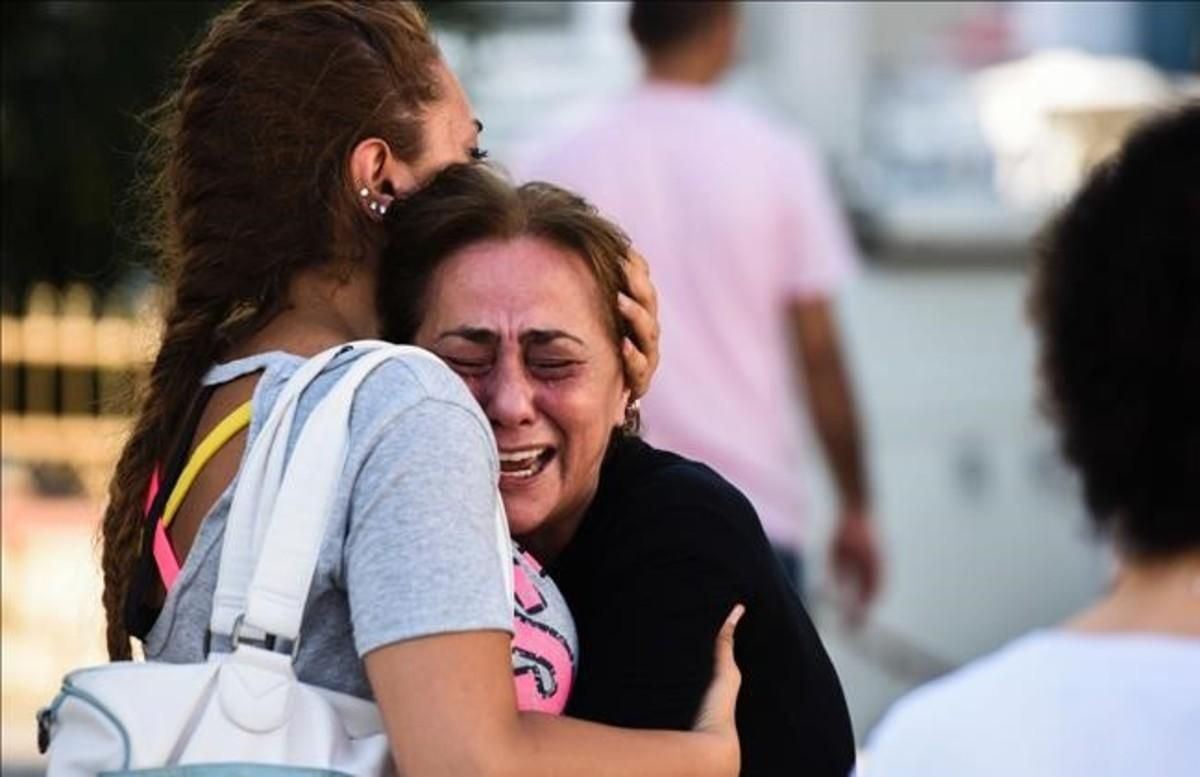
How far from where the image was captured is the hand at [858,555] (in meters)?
6.17

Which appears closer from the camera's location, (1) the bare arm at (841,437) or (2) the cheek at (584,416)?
(2) the cheek at (584,416)

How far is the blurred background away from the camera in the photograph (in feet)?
30.8

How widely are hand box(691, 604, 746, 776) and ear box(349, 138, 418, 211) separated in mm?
516

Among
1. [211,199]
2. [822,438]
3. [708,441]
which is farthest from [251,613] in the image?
[822,438]

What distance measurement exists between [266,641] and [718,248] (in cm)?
337

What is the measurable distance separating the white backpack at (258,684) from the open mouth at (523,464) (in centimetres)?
28

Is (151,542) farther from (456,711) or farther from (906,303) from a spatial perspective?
(906,303)

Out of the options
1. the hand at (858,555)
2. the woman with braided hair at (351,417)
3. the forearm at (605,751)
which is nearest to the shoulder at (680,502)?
the woman with braided hair at (351,417)

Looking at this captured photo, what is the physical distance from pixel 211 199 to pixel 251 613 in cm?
52

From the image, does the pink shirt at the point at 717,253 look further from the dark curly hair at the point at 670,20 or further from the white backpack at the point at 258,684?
the white backpack at the point at 258,684

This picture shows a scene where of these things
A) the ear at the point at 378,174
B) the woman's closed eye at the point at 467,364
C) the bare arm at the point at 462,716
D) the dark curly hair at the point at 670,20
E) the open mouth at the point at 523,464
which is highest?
the ear at the point at 378,174

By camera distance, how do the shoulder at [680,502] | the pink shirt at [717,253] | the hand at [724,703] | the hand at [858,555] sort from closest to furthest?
the hand at [724,703] < the shoulder at [680,502] < the pink shirt at [717,253] < the hand at [858,555]

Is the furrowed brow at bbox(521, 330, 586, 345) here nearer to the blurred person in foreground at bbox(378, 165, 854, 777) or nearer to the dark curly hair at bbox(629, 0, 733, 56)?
the blurred person in foreground at bbox(378, 165, 854, 777)

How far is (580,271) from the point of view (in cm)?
281
